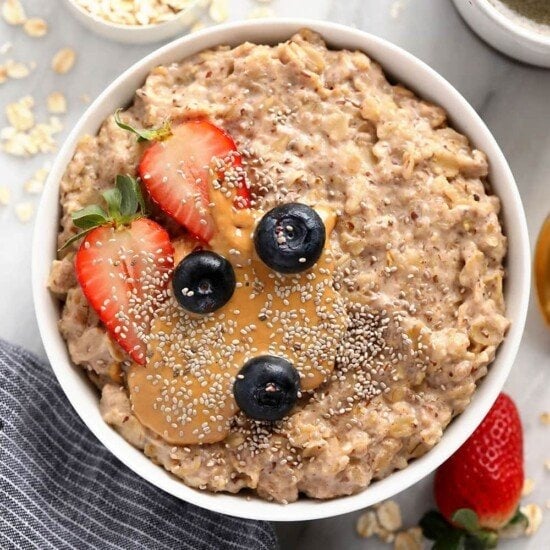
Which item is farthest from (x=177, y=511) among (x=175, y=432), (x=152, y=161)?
(x=152, y=161)

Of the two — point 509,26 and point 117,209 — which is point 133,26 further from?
point 509,26

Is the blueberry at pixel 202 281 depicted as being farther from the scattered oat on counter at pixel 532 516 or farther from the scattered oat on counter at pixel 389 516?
the scattered oat on counter at pixel 532 516

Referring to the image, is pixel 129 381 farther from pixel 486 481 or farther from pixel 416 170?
pixel 486 481

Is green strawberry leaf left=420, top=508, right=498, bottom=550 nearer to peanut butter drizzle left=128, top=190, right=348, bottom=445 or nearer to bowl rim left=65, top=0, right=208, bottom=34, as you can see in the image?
peanut butter drizzle left=128, top=190, right=348, bottom=445

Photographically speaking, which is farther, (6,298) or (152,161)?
(6,298)

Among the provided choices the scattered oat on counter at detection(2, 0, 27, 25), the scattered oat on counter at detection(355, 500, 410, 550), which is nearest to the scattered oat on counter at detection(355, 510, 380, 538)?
the scattered oat on counter at detection(355, 500, 410, 550)

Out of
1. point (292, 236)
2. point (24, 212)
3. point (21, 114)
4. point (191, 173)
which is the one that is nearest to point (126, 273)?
point (191, 173)
